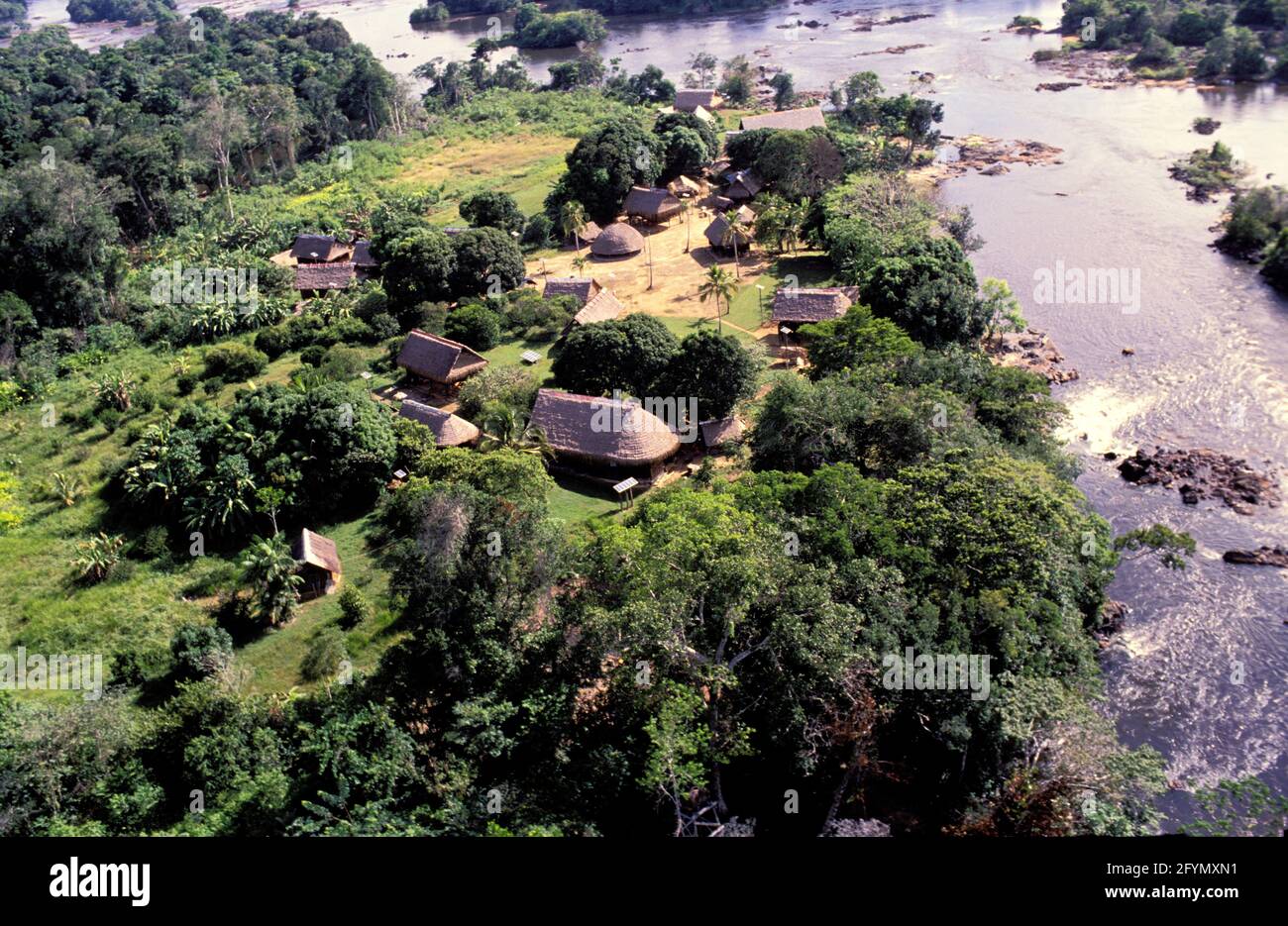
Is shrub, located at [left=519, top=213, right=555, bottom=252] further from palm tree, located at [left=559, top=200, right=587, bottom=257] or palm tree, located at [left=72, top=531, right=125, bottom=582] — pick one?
palm tree, located at [left=72, top=531, right=125, bottom=582]

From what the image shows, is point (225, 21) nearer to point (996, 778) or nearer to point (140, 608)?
point (140, 608)

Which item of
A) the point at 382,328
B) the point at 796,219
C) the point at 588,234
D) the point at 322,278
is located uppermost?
the point at 796,219

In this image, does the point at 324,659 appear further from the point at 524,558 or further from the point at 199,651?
the point at 524,558

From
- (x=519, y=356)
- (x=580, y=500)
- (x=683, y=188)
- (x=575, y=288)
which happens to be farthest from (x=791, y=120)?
(x=580, y=500)

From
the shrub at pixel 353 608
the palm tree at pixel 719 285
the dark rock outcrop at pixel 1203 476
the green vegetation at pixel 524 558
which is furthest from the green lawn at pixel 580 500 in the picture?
the dark rock outcrop at pixel 1203 476

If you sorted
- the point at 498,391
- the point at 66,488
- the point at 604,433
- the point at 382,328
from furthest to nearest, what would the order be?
the point at 382,328, the point at 498,391, the point at 66,488, the point at 604,433

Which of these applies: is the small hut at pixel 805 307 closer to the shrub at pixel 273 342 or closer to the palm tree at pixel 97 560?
the shrub at pixel 273 342
